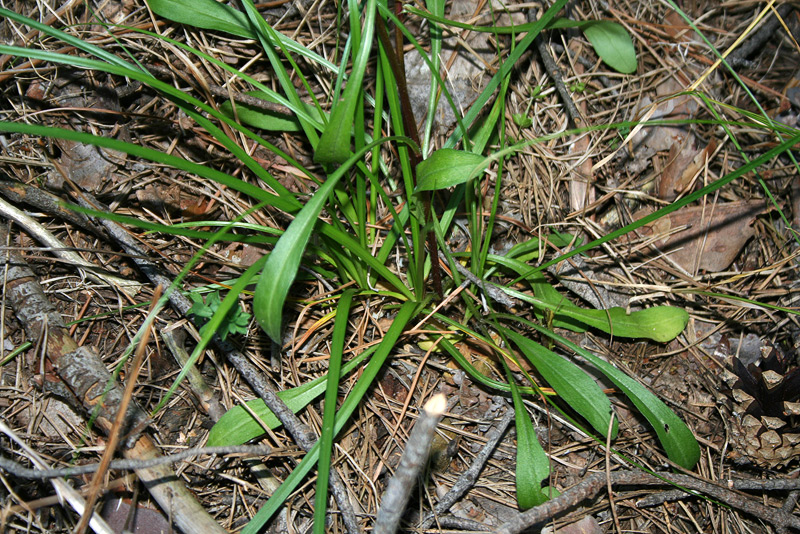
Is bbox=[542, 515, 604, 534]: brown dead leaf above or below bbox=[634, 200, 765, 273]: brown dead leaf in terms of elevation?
below

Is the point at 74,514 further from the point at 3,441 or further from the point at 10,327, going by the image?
the point at 10,327

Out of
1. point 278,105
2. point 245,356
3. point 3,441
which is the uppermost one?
point 278,105

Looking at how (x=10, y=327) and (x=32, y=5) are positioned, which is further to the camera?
(x=32, y=5)

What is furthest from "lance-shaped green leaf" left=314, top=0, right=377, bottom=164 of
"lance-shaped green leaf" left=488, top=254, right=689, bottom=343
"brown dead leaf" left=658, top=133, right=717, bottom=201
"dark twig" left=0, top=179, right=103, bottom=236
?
"brown dead leaf" left=658, top=133, right=717, bottom=201

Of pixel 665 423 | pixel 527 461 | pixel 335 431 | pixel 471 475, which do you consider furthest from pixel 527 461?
pixel 335 431

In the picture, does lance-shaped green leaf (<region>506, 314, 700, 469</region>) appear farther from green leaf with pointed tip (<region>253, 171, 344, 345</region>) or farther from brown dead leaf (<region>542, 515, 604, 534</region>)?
green leaf with pointed tip (<region>253, 171, 344, 345</region>)

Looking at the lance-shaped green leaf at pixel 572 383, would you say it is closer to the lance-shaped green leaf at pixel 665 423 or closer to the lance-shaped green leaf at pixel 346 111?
the lance-shaped green leaf at pixel 665 423

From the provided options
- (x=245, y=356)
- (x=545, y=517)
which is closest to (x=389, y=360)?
(x=245, y=356)

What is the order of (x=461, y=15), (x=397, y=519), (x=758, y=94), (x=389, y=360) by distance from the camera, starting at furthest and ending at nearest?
(x=758, y=94), (x=461, y=15), (x=389, y=360), (x=397, y=519)
